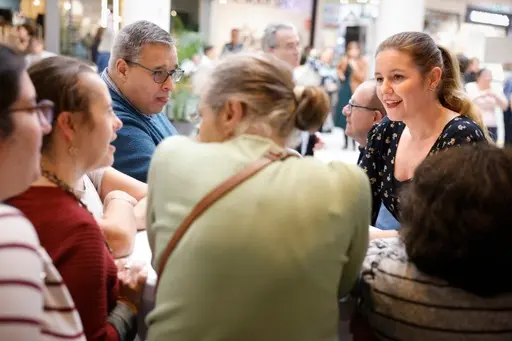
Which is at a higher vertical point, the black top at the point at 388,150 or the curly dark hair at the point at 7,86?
the curly dark hair at the point at 7,86

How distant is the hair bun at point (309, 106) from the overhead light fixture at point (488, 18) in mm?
13325

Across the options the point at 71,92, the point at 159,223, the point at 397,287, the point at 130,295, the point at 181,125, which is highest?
the point at 71,92

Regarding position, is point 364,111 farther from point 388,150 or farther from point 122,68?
point 122,68

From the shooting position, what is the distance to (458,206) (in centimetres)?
137

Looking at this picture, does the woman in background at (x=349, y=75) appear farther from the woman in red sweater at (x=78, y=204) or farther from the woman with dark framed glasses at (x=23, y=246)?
the woman with dark framed glasses at (x=23, y=246)

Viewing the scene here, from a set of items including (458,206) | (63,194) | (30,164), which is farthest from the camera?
(63,194)

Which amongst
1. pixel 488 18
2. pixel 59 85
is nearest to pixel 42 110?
pixel 59 85

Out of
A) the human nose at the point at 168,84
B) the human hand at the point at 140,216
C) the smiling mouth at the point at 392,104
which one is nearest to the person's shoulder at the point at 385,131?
the smiling mouth at the point at 392,104

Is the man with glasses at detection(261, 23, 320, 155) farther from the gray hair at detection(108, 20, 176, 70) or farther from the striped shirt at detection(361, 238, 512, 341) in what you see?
the striped shirt at detection(361, 238, 512, 341)

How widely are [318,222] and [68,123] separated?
2.18ft

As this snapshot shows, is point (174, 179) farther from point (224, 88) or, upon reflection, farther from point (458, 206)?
point (458, 206)

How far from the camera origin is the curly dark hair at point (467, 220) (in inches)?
53.3

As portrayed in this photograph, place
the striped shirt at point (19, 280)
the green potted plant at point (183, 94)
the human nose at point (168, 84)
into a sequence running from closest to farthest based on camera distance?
the striped shirt at point (19, 280) → the human nose at point (168, 84) → the green potted plant at point (183, 94)

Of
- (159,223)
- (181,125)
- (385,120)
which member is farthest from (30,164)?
(181,125)
